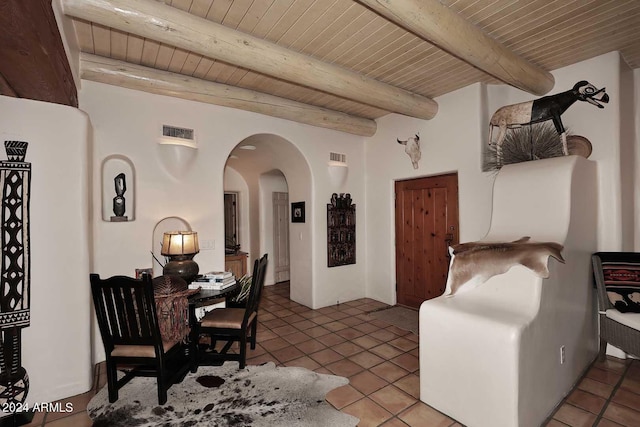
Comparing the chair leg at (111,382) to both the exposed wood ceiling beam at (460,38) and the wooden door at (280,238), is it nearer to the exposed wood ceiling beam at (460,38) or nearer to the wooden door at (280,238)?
the exposed wood ceiling beam at (460,38)

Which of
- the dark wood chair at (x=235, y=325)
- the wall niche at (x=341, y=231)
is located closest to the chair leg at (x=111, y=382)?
the dark wood chair at (x=235, y=325)

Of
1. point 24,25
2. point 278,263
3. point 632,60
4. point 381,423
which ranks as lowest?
point 381,423

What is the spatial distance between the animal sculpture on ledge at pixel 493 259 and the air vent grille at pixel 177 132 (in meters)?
3.04

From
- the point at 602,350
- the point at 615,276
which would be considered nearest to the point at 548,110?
the point at 615,276

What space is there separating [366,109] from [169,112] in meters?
2.64

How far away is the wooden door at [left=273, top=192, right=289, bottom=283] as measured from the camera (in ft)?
20.5

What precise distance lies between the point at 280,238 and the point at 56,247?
165 inches

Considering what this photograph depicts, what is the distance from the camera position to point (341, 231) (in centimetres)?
476

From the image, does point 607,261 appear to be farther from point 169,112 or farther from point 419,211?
point 169,112

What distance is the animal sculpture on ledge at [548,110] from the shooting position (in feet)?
9.23

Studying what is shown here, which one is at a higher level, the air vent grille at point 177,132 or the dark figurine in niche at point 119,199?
the air vent grille at point 177,132

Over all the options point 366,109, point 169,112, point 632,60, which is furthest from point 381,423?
point 632,60

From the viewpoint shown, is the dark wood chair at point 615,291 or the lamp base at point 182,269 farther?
the lamp base at point 182,269

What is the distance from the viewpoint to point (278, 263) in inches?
250
